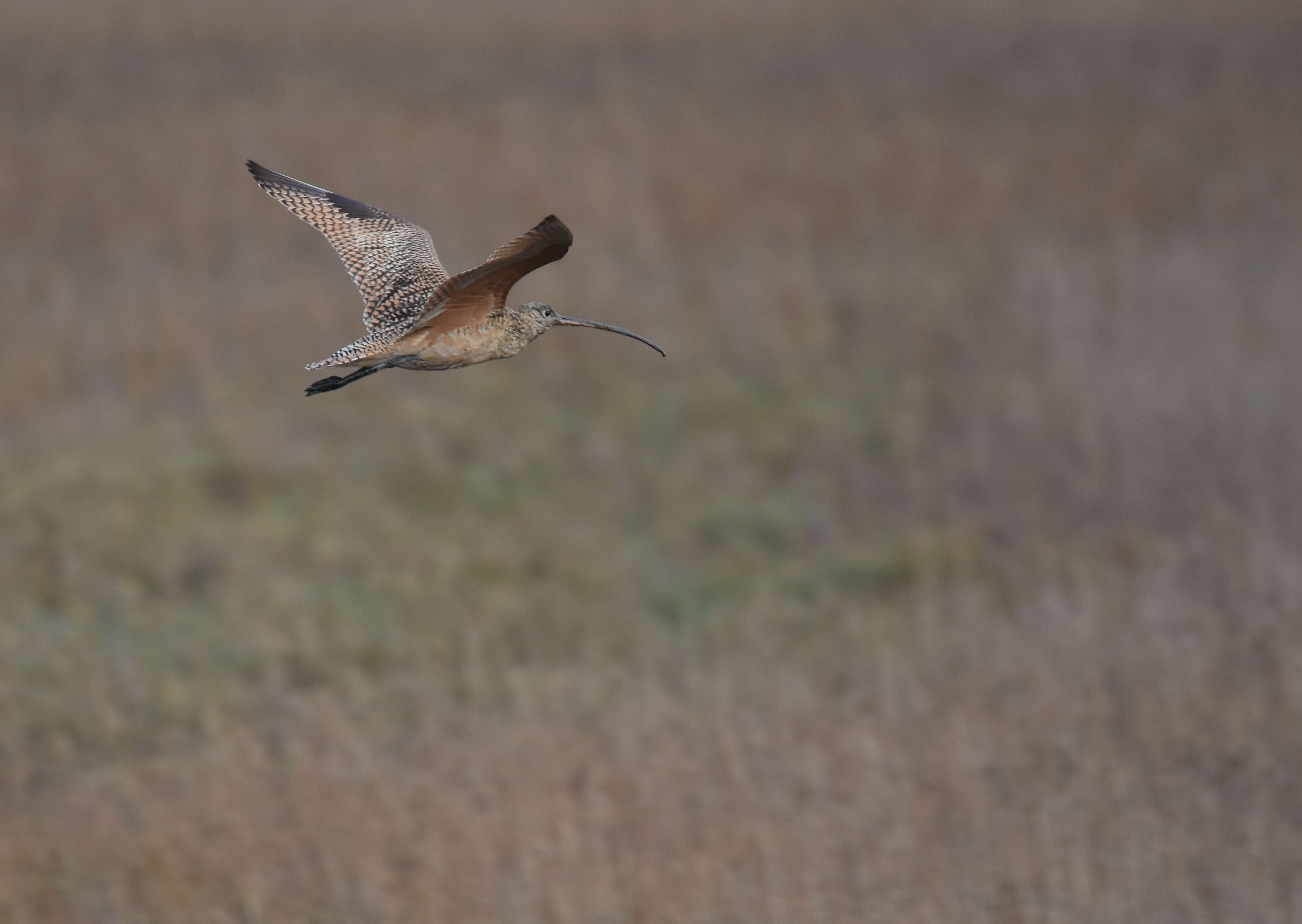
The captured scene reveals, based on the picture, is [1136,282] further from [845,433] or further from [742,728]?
[742,728]

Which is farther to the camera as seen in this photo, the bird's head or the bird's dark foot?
the bird's head

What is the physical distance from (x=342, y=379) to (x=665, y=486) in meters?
6.12

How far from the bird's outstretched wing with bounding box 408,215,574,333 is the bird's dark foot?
0.17 meters

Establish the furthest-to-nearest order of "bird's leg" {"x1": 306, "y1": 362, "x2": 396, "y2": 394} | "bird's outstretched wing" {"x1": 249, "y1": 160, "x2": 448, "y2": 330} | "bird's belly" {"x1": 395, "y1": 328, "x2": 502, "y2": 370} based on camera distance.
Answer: "bird's outstretched wing" {"x1": 249, "y1": 160, "x2": 448, "y2": 330}
"bird's belly" {"x1": 395, "y1": 328, "x2": 502, "y2": 370}
"bird's leg" {"x1": 306, "y1": 362, "x2": 396, "y2": 394}

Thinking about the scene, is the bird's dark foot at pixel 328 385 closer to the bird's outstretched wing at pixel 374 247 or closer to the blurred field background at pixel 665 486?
the bird's outstretched wing at pixel 374 247

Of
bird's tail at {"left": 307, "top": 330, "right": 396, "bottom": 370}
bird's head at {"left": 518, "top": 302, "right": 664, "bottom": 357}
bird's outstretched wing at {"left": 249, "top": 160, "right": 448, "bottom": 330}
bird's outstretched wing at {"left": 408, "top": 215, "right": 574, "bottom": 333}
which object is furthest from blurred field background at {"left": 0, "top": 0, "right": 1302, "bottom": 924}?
bird's outstretched wing at {"left": 408, "top": 215, "right": 574, "bottom": 333}

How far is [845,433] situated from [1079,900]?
4.93m

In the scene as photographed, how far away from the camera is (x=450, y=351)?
250 cm

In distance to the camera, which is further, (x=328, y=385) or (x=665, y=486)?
(x=665, y=486)

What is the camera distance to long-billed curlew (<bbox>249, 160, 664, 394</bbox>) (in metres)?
2.30

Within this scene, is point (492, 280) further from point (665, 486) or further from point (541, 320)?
point (665, 486)

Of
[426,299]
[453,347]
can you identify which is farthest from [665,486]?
[453,347]

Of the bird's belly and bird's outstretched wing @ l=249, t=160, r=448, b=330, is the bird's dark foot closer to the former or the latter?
the bird's belly


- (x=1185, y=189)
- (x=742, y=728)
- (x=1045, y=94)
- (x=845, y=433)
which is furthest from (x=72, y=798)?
(x=1045, y=94)
